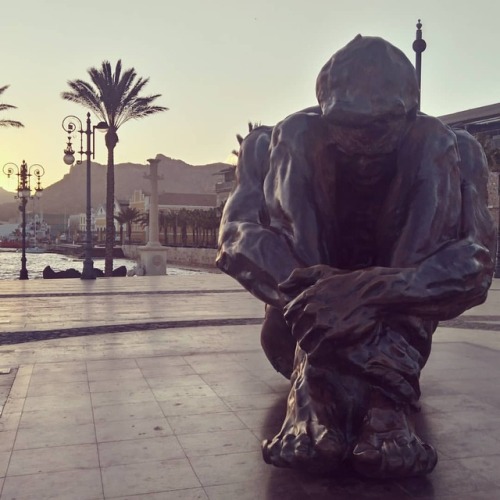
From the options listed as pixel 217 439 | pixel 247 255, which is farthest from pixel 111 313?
pixel 247 255

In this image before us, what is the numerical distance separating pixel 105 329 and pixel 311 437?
6.04 meters

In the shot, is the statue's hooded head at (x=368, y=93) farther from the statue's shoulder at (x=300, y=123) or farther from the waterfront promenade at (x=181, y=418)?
the waterfront promenade at (x=181, y=418)

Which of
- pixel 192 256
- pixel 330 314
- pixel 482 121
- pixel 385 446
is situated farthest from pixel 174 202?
pixel 330 314

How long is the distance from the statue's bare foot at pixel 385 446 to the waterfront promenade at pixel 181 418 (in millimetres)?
112

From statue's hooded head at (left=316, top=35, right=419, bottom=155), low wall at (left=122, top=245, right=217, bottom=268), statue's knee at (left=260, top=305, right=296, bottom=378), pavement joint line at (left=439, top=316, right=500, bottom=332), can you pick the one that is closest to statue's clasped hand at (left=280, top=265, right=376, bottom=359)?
statue's hooded head at (left=316, top=35, right=419, bottom=155)

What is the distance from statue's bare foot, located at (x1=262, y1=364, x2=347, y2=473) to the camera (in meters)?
2.46

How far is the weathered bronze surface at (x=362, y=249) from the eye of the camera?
234 cm

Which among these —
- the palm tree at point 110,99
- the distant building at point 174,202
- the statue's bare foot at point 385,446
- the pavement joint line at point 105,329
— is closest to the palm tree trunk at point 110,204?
the palm tree at point 110,99

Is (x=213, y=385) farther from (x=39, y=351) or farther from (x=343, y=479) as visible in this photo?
(x=39, y=351)

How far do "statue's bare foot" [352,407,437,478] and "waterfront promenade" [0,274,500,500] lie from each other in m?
0.11

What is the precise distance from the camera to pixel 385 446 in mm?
2443

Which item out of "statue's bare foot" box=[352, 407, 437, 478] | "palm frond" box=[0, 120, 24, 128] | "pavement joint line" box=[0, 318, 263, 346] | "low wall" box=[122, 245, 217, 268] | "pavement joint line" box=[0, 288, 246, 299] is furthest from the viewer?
"low wall" box=[122, 245, 217, 268]

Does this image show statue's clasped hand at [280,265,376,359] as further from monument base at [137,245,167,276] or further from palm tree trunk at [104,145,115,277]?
monument base at [137,245,167,276]

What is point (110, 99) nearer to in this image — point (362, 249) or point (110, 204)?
point (110, 204)
